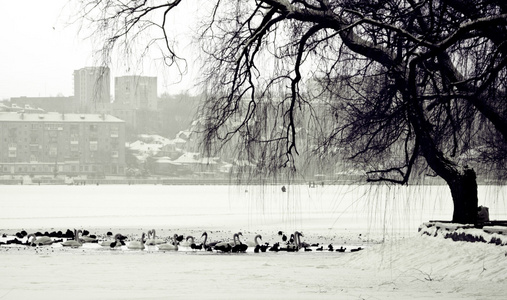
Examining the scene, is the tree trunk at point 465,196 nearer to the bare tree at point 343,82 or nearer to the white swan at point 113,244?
the bare tree at point 343,82

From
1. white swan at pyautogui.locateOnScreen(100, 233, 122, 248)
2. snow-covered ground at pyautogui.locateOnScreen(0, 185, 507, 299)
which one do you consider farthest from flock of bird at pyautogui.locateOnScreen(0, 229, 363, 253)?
snow-covered ground at pyautogui.locateOnScreen(0, 185, 507, 299)

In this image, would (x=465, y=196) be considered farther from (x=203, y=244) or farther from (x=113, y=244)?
(x=113, y=244)

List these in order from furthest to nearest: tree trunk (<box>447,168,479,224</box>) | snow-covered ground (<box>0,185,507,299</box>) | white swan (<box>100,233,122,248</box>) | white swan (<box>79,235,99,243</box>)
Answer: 1. white swan (<box>79,235,99,243</box>)
2. white swan (<box>100,233,122,248</box>)
3. tree trunk (<box>447,168,479,224</box>)
4. snow-covered ground (<box>0,185,507,299</box>)

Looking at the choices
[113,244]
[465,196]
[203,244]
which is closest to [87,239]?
[113,244]

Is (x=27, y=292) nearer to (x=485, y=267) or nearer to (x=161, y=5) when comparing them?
(x=161, y=5)

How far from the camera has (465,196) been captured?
14.8 metres

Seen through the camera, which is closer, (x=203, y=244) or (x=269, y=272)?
(x=269, y=272)

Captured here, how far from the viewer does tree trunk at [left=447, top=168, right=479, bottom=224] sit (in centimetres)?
1461

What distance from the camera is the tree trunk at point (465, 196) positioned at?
14609 millimetres

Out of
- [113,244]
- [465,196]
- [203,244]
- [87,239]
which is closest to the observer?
[465,196]

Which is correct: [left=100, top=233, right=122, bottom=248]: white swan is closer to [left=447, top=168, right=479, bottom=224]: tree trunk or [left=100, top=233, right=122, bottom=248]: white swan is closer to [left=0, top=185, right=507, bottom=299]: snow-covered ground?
[left=0, top=185, right=507, bottom=299]: snow-covered ground

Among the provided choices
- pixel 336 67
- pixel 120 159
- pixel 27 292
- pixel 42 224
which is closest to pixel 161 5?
pixel 336 67

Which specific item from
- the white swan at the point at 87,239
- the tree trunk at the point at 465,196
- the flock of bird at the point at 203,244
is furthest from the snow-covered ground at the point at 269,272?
the white swan at the point at 87,239

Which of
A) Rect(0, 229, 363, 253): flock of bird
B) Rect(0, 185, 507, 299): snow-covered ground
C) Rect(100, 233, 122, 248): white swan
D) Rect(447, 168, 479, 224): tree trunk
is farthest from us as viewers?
Rect(100, 233, 122, 248): white swan
